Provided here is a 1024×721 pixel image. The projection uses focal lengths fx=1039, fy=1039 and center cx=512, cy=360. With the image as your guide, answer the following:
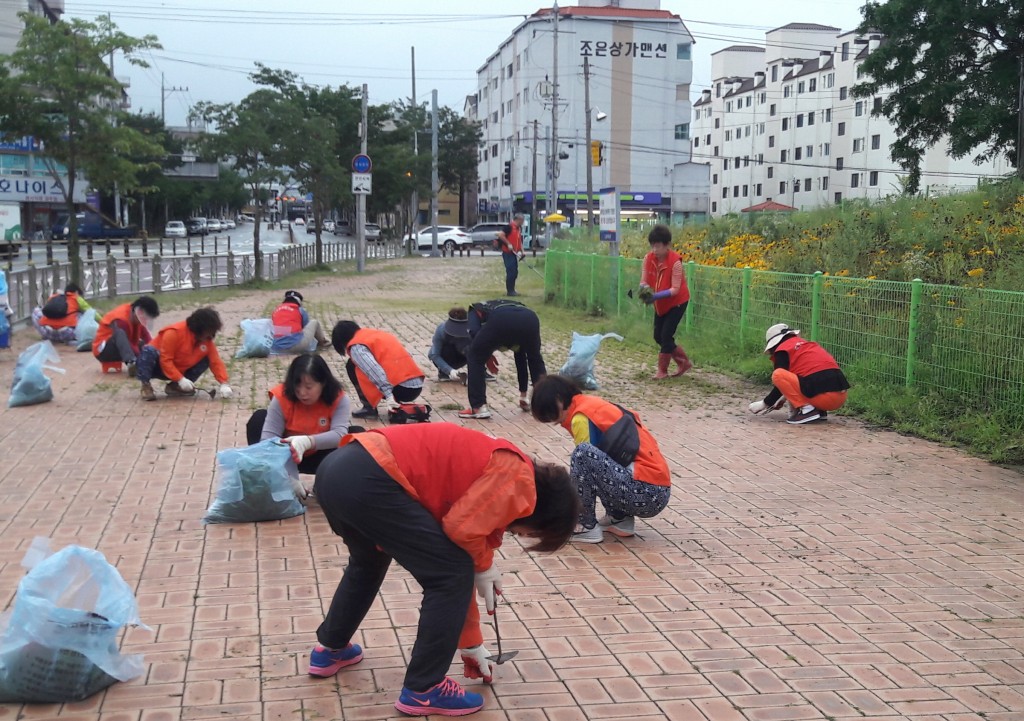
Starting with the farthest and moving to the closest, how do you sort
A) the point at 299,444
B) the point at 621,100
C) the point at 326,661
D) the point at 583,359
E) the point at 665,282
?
1. the point at 621,100
2. the point at 665,282
3. the point at 583,359
4. the point at 299,444
5. the point at 326,661

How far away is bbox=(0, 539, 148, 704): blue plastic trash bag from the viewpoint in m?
3.62

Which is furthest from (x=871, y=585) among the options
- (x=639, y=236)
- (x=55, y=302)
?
(x=639, y=236)

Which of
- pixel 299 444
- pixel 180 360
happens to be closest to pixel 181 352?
pixel 180 360

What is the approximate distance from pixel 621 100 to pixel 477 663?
210 ft

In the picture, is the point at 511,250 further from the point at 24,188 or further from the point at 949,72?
the point at 24,188

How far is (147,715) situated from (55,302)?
1151 cm

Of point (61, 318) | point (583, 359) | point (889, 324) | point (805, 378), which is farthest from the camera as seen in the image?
point (61, 318)

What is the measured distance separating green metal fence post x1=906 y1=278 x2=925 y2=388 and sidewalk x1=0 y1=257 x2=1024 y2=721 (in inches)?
32.3

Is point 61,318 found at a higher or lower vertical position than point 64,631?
higher

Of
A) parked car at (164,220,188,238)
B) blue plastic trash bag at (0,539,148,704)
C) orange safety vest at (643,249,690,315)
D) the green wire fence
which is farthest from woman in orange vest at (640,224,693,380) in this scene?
parked car at (164,220,188,238)

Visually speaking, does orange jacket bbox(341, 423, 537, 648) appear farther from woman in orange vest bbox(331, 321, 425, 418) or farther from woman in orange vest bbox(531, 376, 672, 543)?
woman in orange vest bbox(331, 321, 425, 418)

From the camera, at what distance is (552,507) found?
340 centimetres

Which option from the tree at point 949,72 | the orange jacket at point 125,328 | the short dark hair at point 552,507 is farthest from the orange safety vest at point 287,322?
the tree at point 949,72

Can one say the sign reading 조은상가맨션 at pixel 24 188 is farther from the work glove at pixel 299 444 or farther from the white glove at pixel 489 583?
the white glove at pixel 489 583
